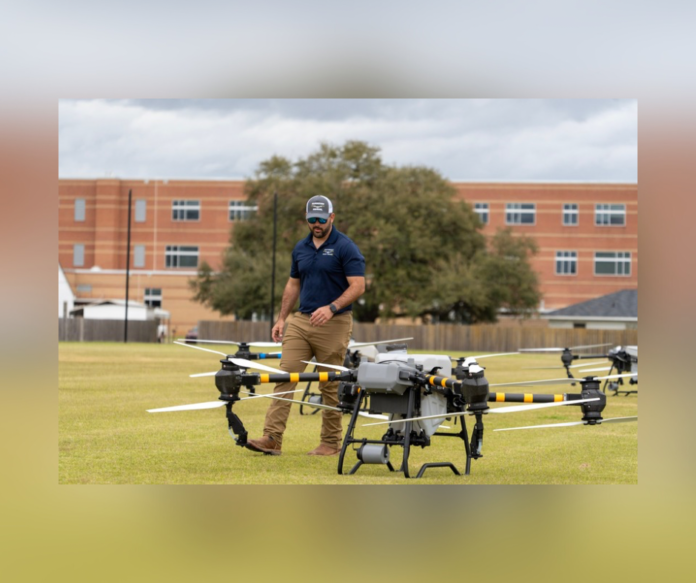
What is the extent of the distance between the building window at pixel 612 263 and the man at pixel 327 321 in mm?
67995

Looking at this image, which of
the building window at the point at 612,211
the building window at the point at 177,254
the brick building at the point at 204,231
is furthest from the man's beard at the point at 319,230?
the building window at the point at 177,254

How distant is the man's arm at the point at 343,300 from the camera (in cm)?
786

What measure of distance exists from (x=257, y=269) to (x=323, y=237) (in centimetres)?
5208

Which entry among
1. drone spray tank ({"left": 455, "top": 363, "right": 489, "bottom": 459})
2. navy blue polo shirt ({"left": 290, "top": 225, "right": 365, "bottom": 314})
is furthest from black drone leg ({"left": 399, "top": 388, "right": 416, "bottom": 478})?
navy blue polo shirt ({"left": 290, "top": 225, "right": 365, "bottom": 314})

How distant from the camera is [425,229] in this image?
59906 millimetres

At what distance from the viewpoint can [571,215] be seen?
73000 mm

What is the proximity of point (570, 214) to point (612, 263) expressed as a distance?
4.93 meters

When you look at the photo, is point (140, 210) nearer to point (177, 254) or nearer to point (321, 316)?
point (177, 254)

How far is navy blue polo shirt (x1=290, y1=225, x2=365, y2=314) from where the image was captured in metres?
8.12

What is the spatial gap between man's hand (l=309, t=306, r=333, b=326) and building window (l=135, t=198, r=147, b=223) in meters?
69.4

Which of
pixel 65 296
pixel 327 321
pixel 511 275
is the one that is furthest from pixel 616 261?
pixel 327 321

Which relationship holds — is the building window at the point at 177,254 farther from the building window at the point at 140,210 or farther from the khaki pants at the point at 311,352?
the khaki pants at the point at 311,352

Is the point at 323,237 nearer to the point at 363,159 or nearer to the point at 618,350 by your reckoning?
the point at 618,350
